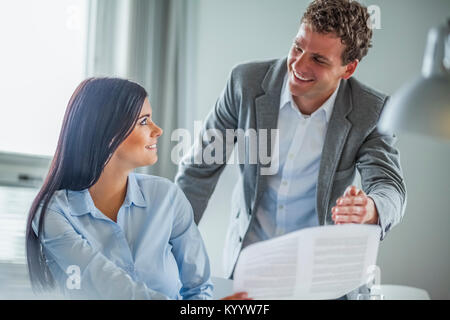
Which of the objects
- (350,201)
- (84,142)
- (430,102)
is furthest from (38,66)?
(430,102)

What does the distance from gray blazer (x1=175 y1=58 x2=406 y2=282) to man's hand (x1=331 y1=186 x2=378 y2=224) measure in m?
0.05

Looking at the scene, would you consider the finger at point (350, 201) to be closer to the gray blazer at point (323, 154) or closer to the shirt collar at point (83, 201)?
the gray blazer at point (323, 154)

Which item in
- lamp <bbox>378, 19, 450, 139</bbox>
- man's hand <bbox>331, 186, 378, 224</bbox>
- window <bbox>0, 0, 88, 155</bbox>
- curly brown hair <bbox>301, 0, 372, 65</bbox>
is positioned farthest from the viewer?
window <bbox>0, 0, 88, 155</bbox>

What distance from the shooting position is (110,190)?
1.05 metres

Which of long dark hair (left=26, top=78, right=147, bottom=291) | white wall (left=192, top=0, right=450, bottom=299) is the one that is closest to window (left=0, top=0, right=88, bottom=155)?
long dark hair (left=26, top=78, right=147, bottom=291)

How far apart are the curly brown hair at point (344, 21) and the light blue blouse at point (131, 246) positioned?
0.45 meters

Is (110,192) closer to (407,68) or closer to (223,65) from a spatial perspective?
(223,65)

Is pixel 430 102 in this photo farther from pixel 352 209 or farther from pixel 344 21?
pixel 344 21

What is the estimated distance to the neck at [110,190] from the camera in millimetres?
1031

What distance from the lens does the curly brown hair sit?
1.18m

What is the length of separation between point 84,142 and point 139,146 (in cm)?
10

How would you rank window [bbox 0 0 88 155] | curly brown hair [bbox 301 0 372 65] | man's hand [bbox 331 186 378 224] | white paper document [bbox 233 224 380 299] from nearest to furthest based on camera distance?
white paper document [bbox 233 224 380 299], man's hand [bbox 331 186 378 224], curly brown hair [bbox 301 0 372 65], window [bbox 0 0 88 155]

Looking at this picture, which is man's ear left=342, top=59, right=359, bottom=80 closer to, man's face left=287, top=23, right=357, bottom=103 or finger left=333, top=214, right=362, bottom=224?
man's face left=287, top=23, right=357, bottom=103
